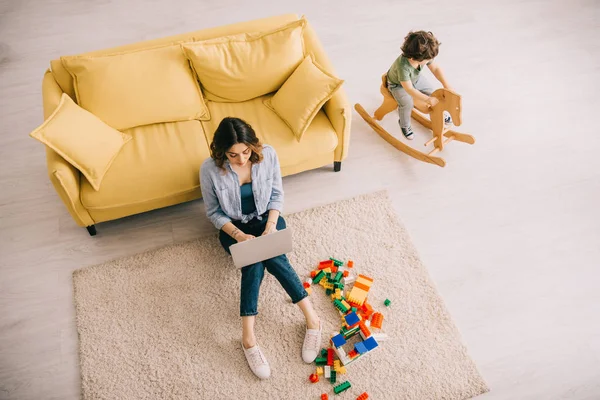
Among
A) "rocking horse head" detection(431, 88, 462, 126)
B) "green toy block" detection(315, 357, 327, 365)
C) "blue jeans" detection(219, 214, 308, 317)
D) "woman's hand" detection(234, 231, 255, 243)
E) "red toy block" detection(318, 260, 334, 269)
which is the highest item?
"rocking horse head" detection(431, 88, 462, 126)

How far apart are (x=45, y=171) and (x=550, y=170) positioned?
314 centimetres

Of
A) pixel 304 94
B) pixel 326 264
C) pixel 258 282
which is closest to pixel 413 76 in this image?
pixel 304 94

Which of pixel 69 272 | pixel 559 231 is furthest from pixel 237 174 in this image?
pixel 559 231

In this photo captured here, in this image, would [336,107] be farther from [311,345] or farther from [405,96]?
[311,345]

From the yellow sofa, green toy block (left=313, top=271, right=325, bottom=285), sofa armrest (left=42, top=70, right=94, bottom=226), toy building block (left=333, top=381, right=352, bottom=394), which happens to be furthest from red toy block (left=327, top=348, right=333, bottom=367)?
sofa armrest (left=42, top=70, right=94, bottom=226)

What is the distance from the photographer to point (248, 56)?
249cm

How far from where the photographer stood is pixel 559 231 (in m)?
2.61

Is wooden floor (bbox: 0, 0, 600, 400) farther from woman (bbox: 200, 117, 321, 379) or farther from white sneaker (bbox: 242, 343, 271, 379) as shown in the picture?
white sneaker (bbox: 242, 343, 271, 379)

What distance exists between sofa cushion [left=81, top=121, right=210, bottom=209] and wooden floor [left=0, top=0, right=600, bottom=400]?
32 centimetres

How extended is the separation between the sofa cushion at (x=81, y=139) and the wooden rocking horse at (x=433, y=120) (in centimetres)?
159

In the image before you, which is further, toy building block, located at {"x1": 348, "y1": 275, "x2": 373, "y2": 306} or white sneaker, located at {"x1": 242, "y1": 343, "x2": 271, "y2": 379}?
toy building block, located at {"x1": 348, "y1": 275, "x2": 373, "y2": 306}

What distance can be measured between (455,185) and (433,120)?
0.42 meters

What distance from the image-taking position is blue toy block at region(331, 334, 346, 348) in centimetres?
221

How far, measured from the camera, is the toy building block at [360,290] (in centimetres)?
234
